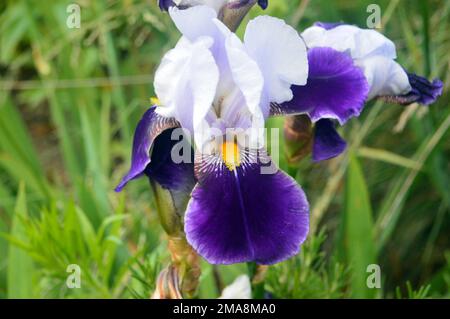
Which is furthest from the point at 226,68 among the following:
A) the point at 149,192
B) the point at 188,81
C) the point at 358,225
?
the point at 149,192

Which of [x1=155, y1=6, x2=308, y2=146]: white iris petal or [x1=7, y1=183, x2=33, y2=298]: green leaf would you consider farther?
[x1=7, y1=183, x2=33, y2=298]: green leaf

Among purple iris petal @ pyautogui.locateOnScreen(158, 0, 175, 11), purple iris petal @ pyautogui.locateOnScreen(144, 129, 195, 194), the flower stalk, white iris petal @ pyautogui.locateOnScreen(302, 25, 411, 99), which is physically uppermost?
purple iris petal @ pyautogui.locateOnScreen(158, 0, 175, 11)

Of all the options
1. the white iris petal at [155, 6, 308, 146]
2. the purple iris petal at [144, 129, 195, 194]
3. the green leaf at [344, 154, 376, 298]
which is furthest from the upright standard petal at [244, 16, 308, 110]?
the green leaf at [344, 154, 376, 298]

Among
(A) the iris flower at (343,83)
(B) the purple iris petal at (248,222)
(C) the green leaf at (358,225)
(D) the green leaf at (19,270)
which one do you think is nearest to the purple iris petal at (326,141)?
(A) the iris flower at (343,83)

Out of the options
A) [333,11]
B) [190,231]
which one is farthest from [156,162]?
[333,11]

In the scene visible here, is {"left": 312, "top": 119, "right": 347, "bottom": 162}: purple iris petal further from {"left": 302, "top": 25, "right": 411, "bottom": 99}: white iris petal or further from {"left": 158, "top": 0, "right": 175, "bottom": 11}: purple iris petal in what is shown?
{"left": 158, "top": 0, "right": 175, "bottom": 11}: purple iris petal

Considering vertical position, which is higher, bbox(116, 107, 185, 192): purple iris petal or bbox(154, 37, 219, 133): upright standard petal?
bbox(154, 37, 219, 133): upright standard petal
